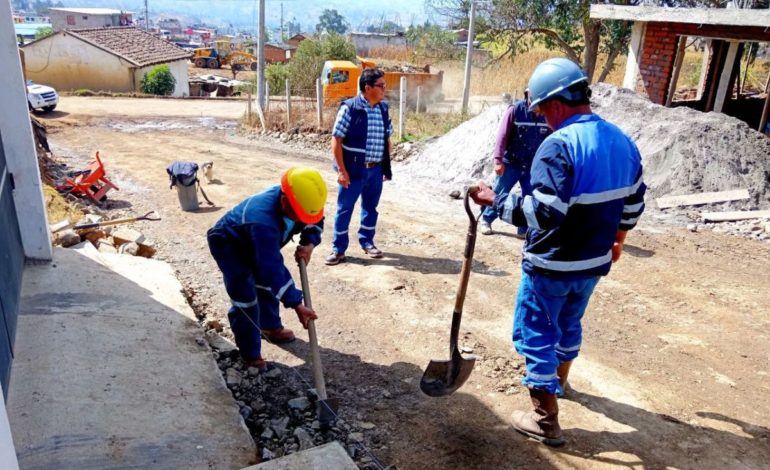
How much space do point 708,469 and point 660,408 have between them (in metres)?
0.60

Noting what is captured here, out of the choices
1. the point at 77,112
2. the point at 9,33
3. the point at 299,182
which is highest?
the point at 9,33

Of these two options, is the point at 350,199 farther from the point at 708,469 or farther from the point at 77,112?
the point at 77,112

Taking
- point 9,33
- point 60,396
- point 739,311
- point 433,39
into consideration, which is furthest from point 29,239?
point 433,39

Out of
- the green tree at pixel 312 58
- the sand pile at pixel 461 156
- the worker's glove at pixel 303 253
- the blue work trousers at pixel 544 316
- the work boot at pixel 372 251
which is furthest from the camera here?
the green tree at pixel 312 58

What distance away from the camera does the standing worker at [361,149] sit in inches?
229

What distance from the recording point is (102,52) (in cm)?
3094

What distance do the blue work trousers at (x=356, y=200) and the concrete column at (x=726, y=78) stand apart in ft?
35.1

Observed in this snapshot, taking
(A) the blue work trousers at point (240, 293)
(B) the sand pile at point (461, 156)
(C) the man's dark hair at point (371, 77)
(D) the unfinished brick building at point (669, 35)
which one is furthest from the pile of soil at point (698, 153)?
(A) the blue work trousers at point (240, 293)

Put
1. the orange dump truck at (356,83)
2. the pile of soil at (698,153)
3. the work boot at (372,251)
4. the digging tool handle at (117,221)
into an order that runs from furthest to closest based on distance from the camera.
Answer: the orange dump truck at (356,83) < the pile of soil at (698,153) < the work boot at (372,251) < the digging tool handle at (117,221)

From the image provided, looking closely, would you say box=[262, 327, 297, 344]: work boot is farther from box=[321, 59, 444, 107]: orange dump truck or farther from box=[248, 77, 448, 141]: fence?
box=[321, 59, 444, 107]: orange dump truck

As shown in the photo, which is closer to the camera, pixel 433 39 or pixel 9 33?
pixel 9 33

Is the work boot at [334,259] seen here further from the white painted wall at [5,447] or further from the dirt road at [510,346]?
the white painted wall at [5,447]

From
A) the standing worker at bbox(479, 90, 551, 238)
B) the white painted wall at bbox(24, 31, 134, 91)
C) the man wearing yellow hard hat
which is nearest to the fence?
the standing worker at bbox(479, 90, 551, 238)

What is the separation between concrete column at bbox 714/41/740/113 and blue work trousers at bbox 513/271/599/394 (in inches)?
486
